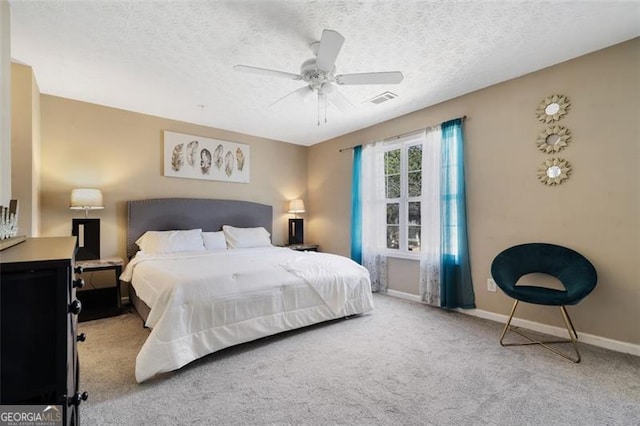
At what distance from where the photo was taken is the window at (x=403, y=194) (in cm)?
413

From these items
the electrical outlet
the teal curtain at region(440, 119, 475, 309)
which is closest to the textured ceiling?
the teal curtain at region(440, 119, 475, 309)

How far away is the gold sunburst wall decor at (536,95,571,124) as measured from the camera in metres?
2.80

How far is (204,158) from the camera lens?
4715 mm

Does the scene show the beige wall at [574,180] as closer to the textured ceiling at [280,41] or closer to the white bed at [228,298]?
the textured ceiling at [280,41]

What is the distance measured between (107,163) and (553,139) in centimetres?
528

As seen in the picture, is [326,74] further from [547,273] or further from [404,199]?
[547,273]

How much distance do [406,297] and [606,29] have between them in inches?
134

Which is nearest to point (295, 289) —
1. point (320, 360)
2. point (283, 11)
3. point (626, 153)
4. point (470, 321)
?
point (320, 360)

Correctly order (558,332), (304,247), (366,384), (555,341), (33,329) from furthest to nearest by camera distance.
A: (304,247)
(558,332)
(555,341)
(366,384)
(33,329)

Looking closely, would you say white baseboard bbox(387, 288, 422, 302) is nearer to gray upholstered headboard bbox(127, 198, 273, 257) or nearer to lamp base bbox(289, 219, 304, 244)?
lamp base bbox(289, 219, 304, 244)

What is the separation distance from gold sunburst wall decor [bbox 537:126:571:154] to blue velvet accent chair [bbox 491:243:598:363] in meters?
0.95

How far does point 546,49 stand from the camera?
8.52ft

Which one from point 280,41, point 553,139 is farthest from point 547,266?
point 280,41

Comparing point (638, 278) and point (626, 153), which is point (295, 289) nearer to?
point (638, 278)
